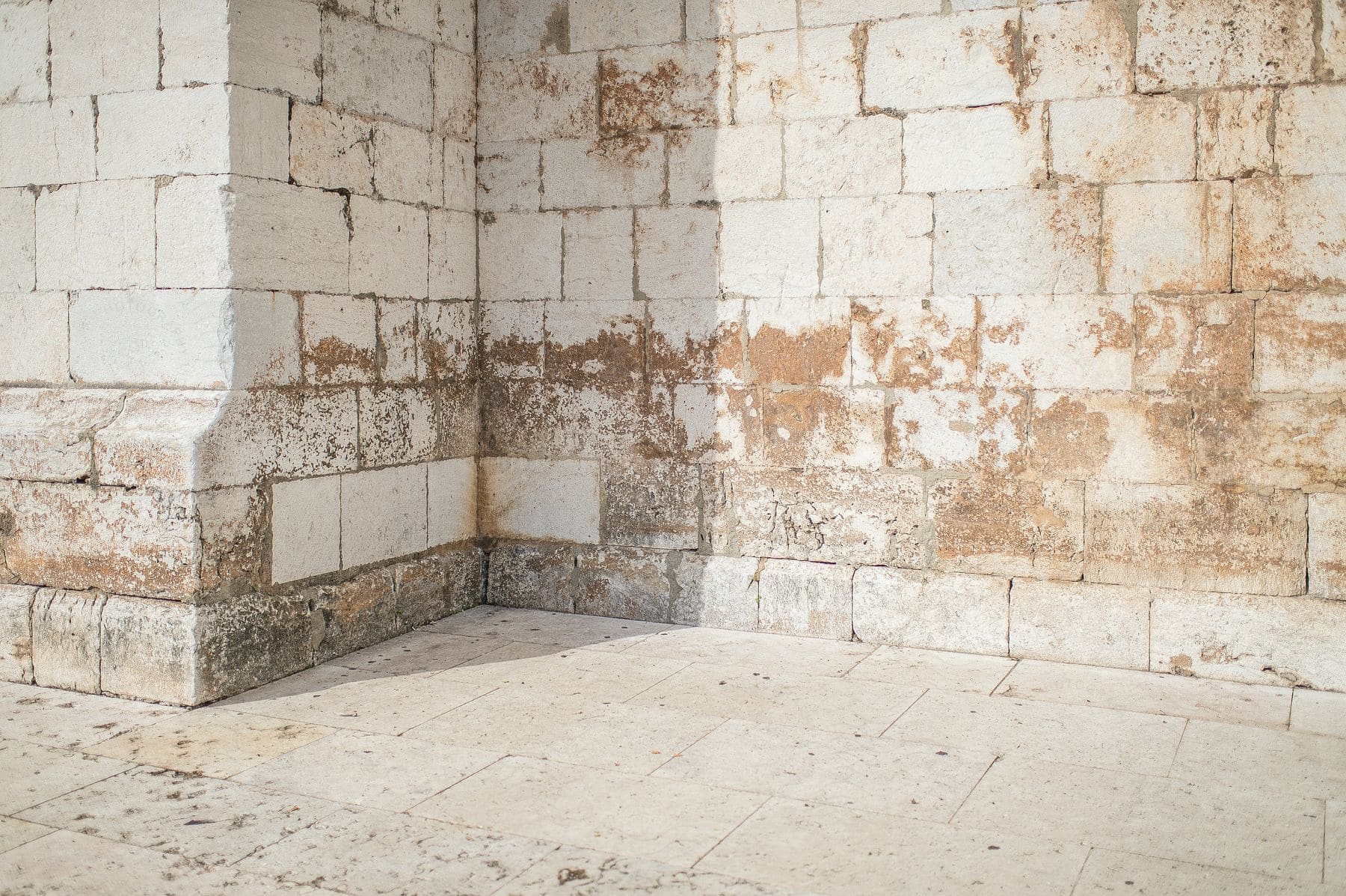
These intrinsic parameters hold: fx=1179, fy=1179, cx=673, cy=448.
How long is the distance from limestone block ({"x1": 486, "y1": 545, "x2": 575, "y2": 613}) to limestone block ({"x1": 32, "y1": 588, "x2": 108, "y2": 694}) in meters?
1.82

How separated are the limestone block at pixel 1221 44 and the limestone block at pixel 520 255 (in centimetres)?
255

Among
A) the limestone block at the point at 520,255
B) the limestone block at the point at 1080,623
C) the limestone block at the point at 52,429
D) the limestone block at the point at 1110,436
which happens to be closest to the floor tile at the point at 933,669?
the limestone block at the point at 1080,623

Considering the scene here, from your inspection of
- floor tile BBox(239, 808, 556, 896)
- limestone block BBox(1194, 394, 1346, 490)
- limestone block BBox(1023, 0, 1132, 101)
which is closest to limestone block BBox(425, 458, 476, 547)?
floor tile BBox(239, 808, 556, 896)

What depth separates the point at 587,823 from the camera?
3068mm

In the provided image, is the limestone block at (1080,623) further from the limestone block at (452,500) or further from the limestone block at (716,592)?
the limestone block at (452,500)

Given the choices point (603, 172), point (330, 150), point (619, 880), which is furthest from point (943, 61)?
point (619, 880)

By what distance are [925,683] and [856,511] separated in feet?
2.82

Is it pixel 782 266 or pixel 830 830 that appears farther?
pixel 782 266

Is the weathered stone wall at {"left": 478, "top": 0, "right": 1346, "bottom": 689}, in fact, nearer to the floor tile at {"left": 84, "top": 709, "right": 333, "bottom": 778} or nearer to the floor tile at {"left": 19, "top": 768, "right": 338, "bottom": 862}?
the floor tile at {"left": 84, "top": 709, "right": 333, "bottom": 778}

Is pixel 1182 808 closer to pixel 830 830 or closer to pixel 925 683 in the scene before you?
pixel 830 830

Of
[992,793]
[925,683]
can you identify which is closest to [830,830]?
[992,793]

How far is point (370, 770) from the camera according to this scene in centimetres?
347

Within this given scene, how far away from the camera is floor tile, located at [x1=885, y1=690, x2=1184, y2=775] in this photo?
3.57 meters

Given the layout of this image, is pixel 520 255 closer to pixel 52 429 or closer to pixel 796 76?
pixel 796 76
